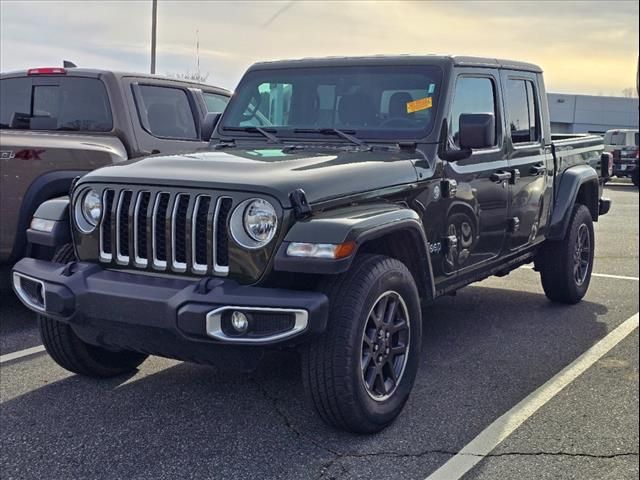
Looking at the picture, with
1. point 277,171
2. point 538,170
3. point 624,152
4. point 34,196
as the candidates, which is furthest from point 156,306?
point 624,152

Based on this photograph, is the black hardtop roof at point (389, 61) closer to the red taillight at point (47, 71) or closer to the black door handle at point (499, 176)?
the black door handle at point (499, 176)

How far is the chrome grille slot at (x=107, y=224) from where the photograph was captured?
3723 millimetres

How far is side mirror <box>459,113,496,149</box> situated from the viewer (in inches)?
171

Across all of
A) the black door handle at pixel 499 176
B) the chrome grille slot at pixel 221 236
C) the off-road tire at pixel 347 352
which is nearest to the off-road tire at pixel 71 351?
the chrome grille slot at pixel 221 236

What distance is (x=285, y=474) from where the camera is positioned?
3.36m

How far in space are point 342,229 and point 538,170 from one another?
2.86 metres

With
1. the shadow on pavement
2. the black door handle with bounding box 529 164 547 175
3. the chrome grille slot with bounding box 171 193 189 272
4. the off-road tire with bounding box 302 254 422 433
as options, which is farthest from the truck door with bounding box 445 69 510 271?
the chrome grille slot with bounding box 171 193 189 272

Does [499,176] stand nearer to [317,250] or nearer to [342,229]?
[342,229]

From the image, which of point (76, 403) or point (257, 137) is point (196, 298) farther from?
point (257, 137)

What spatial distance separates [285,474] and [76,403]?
4.71 feet

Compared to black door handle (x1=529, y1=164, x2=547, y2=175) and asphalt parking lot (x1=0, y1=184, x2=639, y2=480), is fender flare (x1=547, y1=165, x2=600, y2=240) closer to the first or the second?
black door handle (x1=529, y1=164, x2=547, y2=175)

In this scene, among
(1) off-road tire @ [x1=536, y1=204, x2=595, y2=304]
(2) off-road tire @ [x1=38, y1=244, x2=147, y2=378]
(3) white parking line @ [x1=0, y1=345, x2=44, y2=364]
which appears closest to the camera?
(2) off-road tire @ [x1=38, y1=244, x2=147, y2=378]

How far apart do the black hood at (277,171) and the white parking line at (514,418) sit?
135cm

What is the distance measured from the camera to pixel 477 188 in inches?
191
